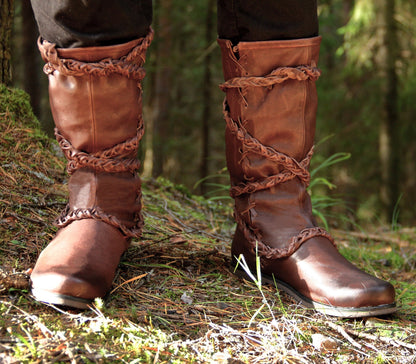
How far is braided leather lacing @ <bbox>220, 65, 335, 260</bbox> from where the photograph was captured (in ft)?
4.70

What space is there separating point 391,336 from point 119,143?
36.2 inches

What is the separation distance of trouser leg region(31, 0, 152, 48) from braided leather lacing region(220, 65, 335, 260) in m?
0.39

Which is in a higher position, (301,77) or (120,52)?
(120,52)

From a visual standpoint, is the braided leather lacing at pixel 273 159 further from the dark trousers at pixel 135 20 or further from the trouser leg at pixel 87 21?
the trouser leg at pixel 87 21

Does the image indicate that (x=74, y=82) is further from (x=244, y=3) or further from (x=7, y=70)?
(x=7, y=70)

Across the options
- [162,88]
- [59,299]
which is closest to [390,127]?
[162,88]

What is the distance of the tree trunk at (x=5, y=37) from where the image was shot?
6.98 feet

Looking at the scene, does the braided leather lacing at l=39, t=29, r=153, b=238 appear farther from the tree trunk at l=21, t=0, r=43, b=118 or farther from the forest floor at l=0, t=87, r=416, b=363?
the tree trunk at l=21, t=0, r=43, b=118

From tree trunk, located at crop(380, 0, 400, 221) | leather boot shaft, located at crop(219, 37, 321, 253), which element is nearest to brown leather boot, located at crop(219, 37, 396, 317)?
leather boot shaft, located at crop(219, 37, 321, 253)

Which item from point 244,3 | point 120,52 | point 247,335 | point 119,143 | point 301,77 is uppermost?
point 244,3

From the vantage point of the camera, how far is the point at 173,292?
1333 millimetres

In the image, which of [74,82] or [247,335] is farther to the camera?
[74,82]

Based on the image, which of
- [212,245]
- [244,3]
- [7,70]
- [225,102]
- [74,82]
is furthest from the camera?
[7,70]

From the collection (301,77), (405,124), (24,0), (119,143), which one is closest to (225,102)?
(301,77)
